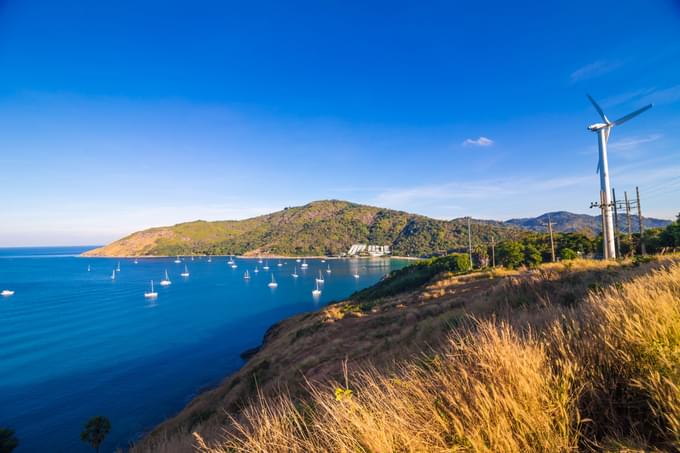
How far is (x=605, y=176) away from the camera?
24.3 meters

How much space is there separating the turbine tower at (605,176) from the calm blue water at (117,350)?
127ft

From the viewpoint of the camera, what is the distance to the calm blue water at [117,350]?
87.8ft

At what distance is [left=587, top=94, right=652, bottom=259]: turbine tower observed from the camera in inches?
874

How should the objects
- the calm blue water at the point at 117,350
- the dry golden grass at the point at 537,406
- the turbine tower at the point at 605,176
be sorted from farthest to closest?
the calm blue water at the point at 117,350 < the turbine tower at the point at 605,176 < the dry golden grass at the point at 537,406

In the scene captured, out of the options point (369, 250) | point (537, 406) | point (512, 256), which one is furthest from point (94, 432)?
point (369, 250)

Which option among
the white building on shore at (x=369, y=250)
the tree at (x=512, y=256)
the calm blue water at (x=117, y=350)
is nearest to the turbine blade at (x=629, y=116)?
the tree at (x=512, y=256)

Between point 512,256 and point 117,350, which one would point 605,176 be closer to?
point 512,256

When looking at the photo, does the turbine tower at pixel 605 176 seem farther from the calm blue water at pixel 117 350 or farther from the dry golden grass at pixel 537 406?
the calm blue water at pixel 117 350

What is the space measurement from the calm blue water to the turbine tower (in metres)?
38.7

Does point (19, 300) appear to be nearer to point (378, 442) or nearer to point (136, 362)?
point (136, 362)

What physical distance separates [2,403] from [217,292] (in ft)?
202

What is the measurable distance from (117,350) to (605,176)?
203 ft

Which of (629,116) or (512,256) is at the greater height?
(629,116)

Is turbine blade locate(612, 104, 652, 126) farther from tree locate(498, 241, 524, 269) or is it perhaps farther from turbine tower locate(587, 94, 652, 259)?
tree locate(498, 241, 524, 269)
